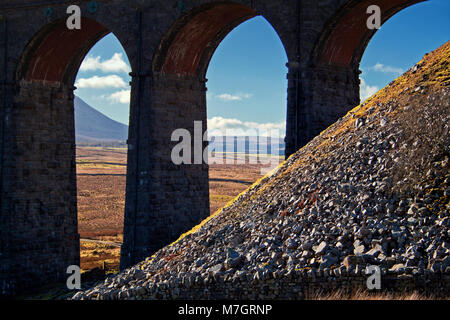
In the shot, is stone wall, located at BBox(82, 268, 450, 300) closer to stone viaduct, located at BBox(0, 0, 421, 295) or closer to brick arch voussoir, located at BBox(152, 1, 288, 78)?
stone viaduct, located at BBox(0, 0, 421, 295)

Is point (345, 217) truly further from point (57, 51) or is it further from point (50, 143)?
point (57, 51)

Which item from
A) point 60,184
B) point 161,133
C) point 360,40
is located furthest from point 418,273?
point 60,184

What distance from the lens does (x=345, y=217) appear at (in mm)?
11203

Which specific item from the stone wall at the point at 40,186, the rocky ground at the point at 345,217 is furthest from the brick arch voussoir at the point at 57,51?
the rocky ground at the point at 345,217

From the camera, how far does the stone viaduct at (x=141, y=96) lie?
1666 centimetres

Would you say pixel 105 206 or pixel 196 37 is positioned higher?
pixel 196 37

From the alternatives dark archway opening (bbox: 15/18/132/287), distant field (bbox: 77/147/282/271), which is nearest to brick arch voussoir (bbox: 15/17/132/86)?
dark archway opening (bbox: 15/18/132/287)

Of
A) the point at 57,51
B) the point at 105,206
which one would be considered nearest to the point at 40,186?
the point at 57,51

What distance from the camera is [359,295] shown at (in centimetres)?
941

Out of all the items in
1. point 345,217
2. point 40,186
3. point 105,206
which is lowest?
point 105,206

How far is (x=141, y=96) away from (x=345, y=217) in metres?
10.0

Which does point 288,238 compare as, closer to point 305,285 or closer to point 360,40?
point 305,285
